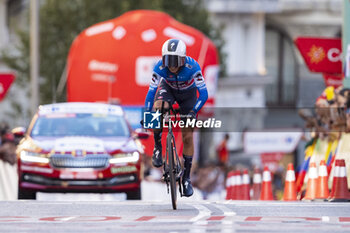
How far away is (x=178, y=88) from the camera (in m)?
15.2

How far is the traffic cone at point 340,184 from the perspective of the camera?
17297mm

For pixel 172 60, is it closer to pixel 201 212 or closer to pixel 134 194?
pixel 201 212

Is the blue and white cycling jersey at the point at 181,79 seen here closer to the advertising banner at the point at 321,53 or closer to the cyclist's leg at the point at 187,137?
the cyclist's leg at the point at 187,137

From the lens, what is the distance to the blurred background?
42.7 m

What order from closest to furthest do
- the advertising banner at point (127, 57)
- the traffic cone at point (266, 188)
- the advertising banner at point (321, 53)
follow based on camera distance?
the traffic cone at point (266, 188), the advertising banner at point (321, 53), the advertising banner at point (127, 57)

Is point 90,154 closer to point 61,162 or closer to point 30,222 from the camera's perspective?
point 61,162

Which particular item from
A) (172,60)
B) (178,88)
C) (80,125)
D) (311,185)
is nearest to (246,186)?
(311,185)

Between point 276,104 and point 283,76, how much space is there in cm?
204

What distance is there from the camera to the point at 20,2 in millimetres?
55375

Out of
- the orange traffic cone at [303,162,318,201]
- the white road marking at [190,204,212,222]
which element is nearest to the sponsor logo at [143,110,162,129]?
the white road marking at [190,204,212,222]

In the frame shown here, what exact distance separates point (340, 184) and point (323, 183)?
80 centimetres

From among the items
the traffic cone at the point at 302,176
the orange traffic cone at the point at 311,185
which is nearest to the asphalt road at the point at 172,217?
the orange traffic cone at the point at 311,185

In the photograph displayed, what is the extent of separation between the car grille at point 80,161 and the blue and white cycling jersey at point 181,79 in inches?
164

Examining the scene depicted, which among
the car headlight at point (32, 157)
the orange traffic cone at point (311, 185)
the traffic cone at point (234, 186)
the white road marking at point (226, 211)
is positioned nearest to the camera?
the white road marking at point (226, 211)
